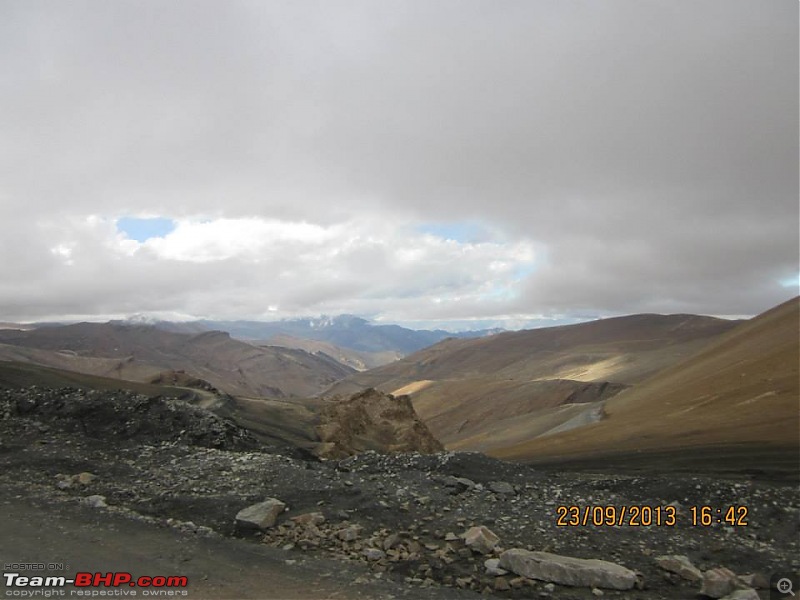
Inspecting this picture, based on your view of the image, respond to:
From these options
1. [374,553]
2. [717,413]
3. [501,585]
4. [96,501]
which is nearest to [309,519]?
[374,553]

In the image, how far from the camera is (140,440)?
14.7 metres

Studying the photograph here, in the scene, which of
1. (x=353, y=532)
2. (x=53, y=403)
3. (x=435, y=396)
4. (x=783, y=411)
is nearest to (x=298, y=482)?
(x=353, y=532)

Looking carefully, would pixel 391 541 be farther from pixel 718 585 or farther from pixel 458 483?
pixel 718 585

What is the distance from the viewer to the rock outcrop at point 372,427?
37.1m

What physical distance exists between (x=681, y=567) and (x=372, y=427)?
109 ft

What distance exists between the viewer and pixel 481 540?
8.52 m

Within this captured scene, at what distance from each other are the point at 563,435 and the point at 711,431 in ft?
40.6

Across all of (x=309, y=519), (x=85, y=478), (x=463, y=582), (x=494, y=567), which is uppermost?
(x=85, y=478)

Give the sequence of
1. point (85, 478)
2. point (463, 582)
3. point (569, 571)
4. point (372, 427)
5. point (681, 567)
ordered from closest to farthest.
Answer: point (463, 582), point (569, 571), point (681, 567), point (85, 478), point (372, 427)

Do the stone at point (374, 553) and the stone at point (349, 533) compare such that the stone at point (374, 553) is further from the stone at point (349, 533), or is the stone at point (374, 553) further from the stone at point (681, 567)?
the stone at point (681, 567)

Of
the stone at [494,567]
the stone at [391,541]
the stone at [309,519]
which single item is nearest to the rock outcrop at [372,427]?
the stone at [309,519]

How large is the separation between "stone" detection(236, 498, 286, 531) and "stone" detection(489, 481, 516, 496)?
4.79m

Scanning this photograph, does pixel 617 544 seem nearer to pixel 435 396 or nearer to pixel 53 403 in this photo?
pixel 53 403

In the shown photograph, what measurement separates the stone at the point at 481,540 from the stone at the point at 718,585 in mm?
3111
